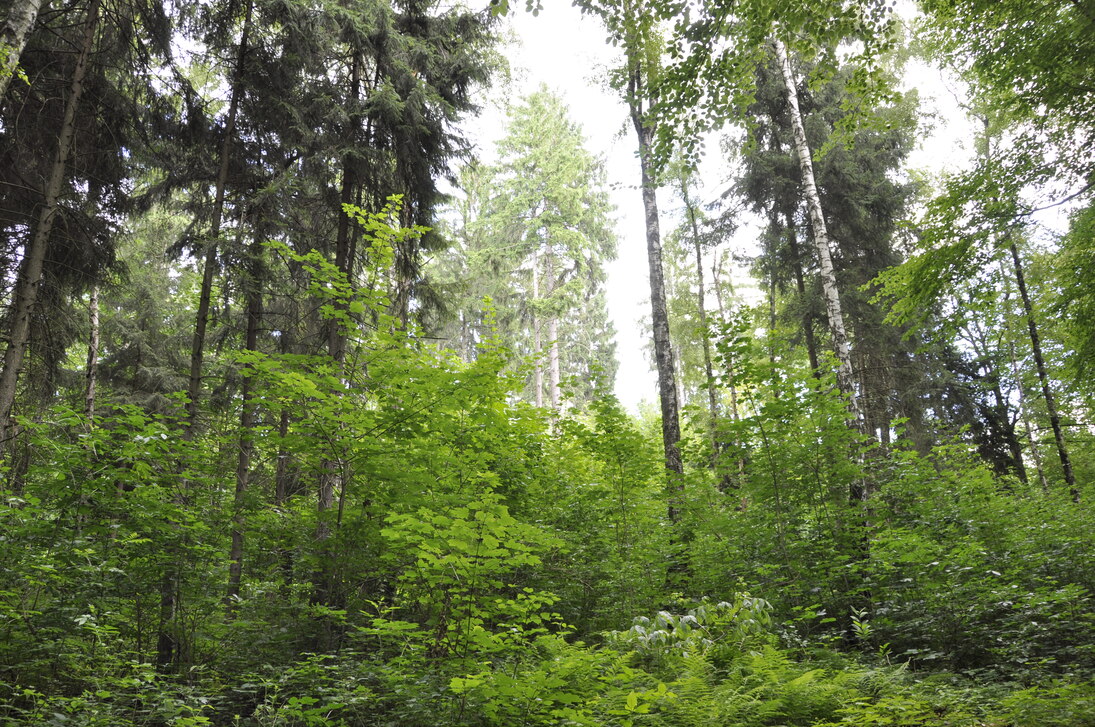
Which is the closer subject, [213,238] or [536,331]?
[213,238]

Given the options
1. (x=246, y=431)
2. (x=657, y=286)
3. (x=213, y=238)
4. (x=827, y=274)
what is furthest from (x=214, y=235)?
(x=827, y=274)

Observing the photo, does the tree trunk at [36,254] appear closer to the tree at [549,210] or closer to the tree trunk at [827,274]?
the tree trunk at [827,274]

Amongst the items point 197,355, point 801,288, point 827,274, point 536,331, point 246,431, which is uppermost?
point 536,331

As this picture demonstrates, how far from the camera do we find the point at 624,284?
34.9 m

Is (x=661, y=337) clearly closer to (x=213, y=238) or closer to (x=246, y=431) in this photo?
(x=246, y=431)

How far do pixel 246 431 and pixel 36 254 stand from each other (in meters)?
4.14

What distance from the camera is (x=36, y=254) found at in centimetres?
759

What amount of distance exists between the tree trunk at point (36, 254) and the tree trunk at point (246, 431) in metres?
2.54

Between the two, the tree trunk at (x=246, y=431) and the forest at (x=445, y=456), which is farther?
the tree trunk at (x=246, y=431)

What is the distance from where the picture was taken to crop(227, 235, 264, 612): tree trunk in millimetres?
6621

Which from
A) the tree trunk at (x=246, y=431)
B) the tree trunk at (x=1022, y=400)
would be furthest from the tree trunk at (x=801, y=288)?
the tree trunk at (x=246, y=431)

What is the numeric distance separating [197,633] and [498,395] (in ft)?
12.8

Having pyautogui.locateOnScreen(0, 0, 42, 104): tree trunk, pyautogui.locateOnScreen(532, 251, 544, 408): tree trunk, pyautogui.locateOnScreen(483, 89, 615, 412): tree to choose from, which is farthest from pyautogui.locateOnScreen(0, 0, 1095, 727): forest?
pyautogui.locateOnScreen(532, 251, 544, 408): tree trunk

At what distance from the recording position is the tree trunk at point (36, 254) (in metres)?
7.15
